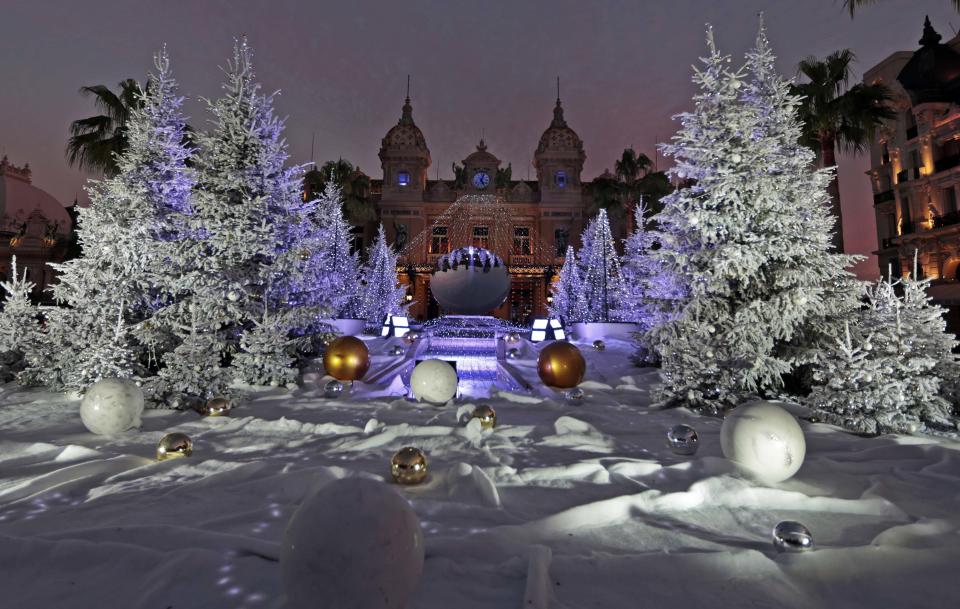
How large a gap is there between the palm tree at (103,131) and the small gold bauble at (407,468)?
1571 centimetres

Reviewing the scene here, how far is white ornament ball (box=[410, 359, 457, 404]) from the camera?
6527 mm

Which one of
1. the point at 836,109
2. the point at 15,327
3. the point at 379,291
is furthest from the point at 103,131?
the point at 836,109

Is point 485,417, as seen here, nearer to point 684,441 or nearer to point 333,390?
point 684,441

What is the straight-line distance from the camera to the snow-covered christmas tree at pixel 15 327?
848cm

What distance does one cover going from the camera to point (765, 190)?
649cm

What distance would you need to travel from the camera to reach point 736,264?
21.2 feet

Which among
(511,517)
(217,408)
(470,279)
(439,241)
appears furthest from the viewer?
(439,241)

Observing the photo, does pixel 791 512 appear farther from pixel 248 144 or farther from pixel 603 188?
pixel 603 188

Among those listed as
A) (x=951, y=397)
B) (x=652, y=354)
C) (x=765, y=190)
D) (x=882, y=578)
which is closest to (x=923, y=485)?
(x=882, y=578)

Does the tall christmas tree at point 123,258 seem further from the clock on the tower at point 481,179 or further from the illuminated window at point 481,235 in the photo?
the clock on the tower at point 481,179

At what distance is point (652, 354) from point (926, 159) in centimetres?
3243

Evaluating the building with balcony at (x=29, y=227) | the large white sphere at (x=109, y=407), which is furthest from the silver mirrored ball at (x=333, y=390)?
the building with balcony at (x=29, y=227)

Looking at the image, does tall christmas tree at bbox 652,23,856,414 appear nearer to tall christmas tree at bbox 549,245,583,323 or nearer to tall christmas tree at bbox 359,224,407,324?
tall christmas tree at bbox 549,245,583,323

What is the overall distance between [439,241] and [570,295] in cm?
2088
